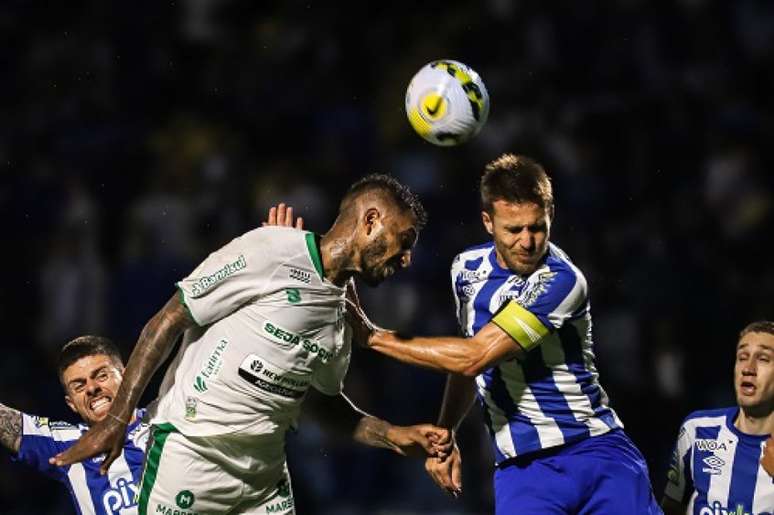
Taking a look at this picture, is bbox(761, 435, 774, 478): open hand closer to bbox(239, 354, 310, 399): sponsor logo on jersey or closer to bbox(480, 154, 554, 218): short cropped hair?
bbox(480, 154, 554, 218): short cropped hair

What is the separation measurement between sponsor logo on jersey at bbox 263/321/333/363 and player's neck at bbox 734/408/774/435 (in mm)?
2012

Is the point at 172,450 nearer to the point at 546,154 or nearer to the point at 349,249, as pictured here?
the point at 349,249

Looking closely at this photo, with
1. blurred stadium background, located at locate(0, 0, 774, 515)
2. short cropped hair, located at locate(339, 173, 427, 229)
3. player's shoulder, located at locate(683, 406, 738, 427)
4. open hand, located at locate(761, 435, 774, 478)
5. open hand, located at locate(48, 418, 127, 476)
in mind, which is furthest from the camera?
blurred stadium background, located at locate(0, 0, 774, 515)

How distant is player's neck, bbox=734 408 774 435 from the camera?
5586 millimetres

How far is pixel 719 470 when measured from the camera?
5586 millimetres

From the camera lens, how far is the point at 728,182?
9711 millimetres

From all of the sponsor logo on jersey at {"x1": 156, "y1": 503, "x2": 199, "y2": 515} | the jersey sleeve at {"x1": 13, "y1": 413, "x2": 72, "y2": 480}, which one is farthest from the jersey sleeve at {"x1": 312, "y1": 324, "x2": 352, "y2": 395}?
the jersey sleeve at {"x1": 13, "y1": 413, "x2": 72, "y2": 480}

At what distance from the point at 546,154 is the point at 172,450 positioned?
18.8 feet

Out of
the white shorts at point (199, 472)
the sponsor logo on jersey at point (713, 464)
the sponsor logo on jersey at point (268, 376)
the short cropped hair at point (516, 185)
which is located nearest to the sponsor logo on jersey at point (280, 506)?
the white shorts at point (199, 472)

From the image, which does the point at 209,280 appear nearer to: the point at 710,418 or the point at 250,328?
the point at 250,328

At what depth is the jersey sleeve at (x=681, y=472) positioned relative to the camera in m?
5.68

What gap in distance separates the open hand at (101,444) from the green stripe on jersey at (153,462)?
0.20 metres

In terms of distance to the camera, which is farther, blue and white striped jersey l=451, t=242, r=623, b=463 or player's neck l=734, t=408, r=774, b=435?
player's neck l=734, t=408, r=774, b=435

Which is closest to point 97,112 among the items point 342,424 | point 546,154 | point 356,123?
point 356,123
